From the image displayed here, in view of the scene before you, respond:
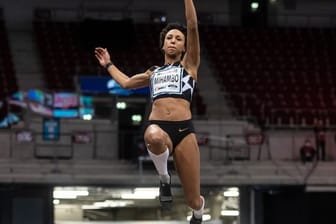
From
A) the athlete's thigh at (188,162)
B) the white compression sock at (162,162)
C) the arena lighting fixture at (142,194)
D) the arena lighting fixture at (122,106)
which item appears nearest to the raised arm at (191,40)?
the athlete's thigh at (188,162)

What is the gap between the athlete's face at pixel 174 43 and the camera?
6277mm

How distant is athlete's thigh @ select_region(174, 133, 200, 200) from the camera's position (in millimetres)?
6039

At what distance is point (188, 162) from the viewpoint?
604 centimetres

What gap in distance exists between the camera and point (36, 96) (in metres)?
18.0

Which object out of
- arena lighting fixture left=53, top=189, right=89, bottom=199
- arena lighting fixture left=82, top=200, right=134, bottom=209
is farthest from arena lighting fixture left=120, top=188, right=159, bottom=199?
arena lighting fixture left=53, top=189, right=89, bottom=199

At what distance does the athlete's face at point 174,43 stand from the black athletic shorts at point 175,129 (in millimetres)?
529

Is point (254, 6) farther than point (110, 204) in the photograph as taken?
Yes

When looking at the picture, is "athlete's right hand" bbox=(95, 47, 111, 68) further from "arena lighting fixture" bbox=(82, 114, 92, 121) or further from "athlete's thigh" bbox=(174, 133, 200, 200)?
"arena lighting fixture" bbox=(82, 114, 92, 121)

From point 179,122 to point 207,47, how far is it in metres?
17.6

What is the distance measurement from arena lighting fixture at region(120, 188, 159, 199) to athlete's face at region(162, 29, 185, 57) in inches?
463

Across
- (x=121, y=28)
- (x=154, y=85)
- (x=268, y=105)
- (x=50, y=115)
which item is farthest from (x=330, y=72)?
(x=154, y=85)

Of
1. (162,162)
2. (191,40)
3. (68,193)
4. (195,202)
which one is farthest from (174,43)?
Answer: (68,193)

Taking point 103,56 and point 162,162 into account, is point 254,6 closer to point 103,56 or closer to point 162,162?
point 103,56

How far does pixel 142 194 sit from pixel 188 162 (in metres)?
12.3
